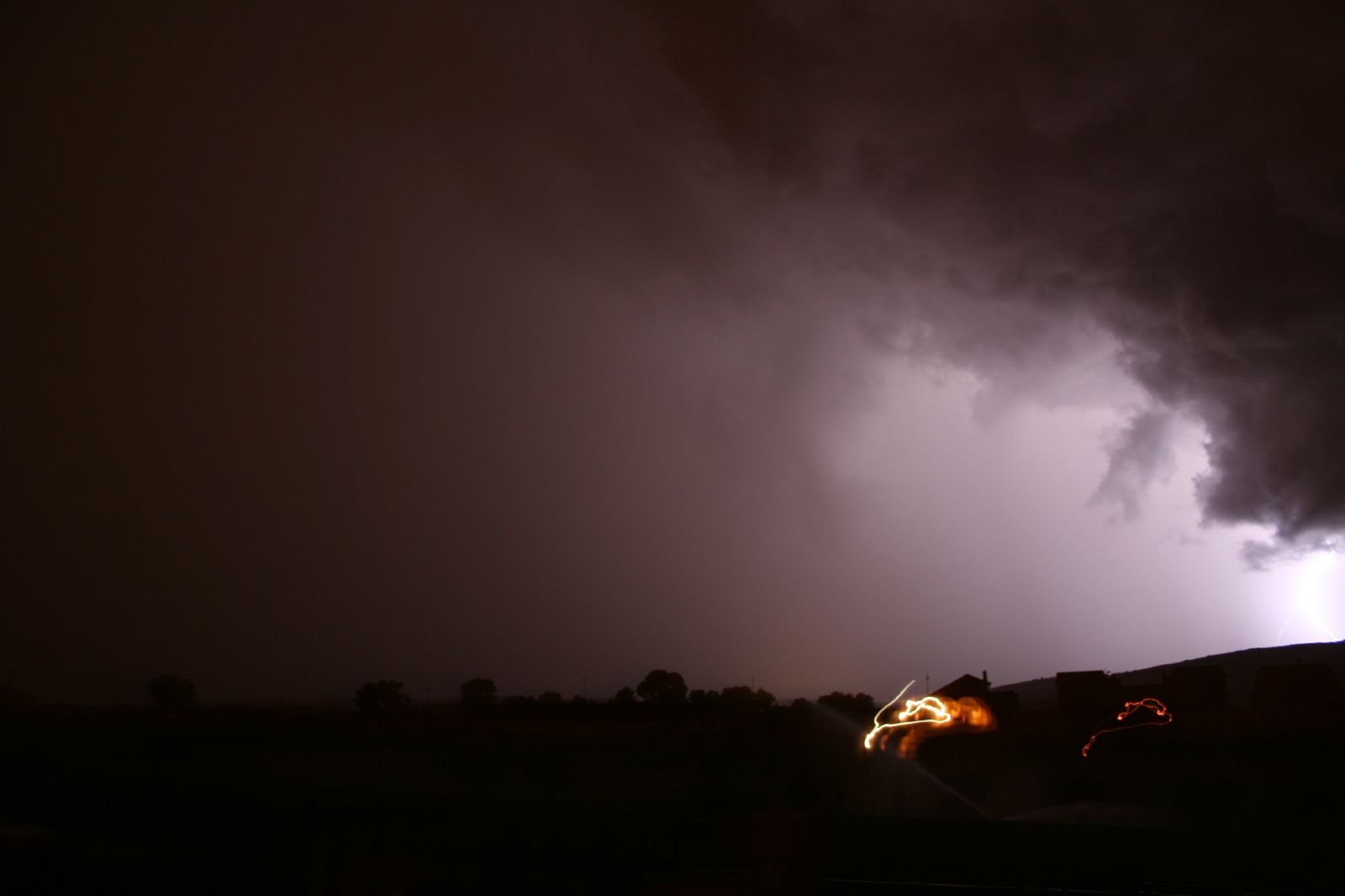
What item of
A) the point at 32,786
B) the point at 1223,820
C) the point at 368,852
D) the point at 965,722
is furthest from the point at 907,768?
the point at 32,786

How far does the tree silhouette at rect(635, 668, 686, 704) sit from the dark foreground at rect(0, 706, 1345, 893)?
60.1m

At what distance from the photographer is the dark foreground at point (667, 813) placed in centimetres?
1284

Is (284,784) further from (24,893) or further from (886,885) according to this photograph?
(886,885)

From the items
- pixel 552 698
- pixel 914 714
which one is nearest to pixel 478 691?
pixel 552 698

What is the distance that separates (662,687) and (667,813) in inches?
3682

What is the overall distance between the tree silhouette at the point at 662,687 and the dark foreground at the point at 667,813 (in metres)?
60.1

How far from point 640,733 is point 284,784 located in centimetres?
3057

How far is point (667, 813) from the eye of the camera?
70.7 feet

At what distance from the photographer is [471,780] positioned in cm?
3575

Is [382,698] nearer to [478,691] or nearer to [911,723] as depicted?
[478,691]

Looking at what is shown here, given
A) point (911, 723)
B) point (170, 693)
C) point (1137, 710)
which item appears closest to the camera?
point (911, 723)

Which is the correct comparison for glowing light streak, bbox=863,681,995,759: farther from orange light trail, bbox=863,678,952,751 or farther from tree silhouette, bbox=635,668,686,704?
tree silhouette, bbox=635,668,686,704

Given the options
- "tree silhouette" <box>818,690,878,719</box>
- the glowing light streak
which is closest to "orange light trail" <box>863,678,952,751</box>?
the glowing light streak

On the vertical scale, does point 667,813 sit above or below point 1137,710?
below
